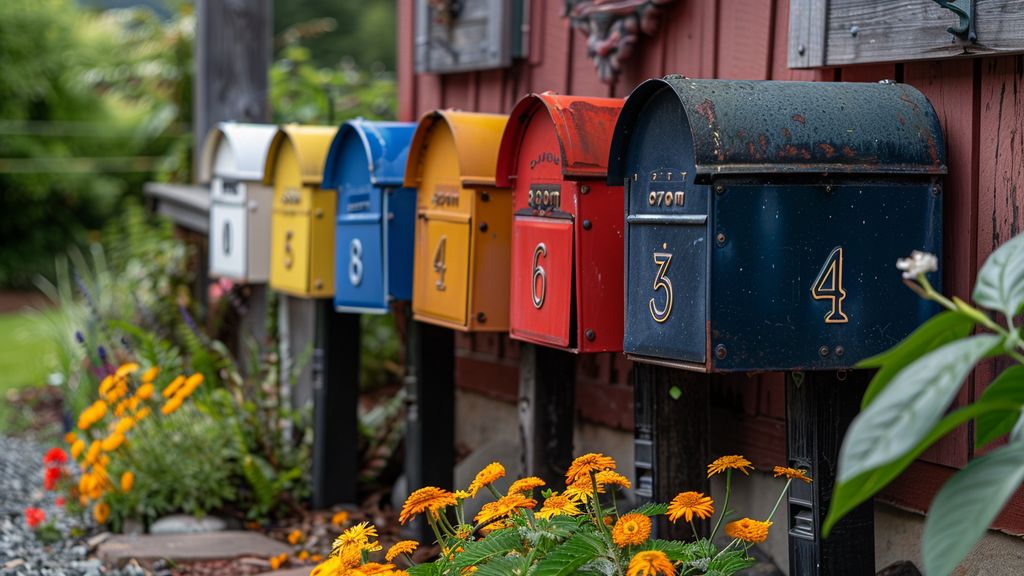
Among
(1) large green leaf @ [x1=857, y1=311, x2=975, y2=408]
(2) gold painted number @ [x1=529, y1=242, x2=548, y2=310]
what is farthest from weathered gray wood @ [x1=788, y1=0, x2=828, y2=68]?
(1) large green leaf @ [x1=857, y1=311, x2=975, y2=408]

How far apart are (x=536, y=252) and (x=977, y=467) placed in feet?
5.74

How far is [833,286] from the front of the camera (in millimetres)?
2559

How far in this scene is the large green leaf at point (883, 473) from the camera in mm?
1527

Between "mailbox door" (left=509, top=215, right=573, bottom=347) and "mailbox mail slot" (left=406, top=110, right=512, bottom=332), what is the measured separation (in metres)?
0.15

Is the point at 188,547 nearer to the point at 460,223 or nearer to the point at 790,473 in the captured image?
the point at 460,223

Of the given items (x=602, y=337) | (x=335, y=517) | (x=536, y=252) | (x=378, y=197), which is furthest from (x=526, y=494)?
(x=335, y=517)

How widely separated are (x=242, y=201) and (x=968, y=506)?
155 inches

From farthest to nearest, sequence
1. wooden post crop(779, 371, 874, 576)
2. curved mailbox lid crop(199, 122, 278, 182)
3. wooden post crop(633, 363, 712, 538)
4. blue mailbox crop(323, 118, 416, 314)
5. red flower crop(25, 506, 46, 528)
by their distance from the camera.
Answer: curved mailbox lid crop(199, 122, 278, 182)
red flower crop(25, 506, 46, 528)
blue mailbox crop(323, 118, 416, 314)
wooden post crop(633, 363, 712, 538)
wooden post crop(779, 371, 874, 576)

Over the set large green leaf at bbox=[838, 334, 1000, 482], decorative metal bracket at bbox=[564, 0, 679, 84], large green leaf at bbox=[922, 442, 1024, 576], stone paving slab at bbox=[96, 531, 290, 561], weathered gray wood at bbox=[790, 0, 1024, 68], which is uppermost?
decorative metal bracket at bbox=[564, 0, 679, 84]

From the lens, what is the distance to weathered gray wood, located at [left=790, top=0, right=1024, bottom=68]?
2.59m

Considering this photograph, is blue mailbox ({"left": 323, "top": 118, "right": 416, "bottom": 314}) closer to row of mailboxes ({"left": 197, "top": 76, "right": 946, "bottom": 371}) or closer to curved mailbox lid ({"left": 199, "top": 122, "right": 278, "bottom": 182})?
row of mailboxes ({"left": 197, "top": 76, "right": 946, "bottom": 371})

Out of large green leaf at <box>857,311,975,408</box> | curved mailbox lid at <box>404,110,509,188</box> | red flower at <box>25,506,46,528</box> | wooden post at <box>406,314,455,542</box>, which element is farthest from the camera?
red flower at <box>25,506,46,528</box>

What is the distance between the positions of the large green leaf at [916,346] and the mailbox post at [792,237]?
79cm

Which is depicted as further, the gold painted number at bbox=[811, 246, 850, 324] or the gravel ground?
the gravel ground
